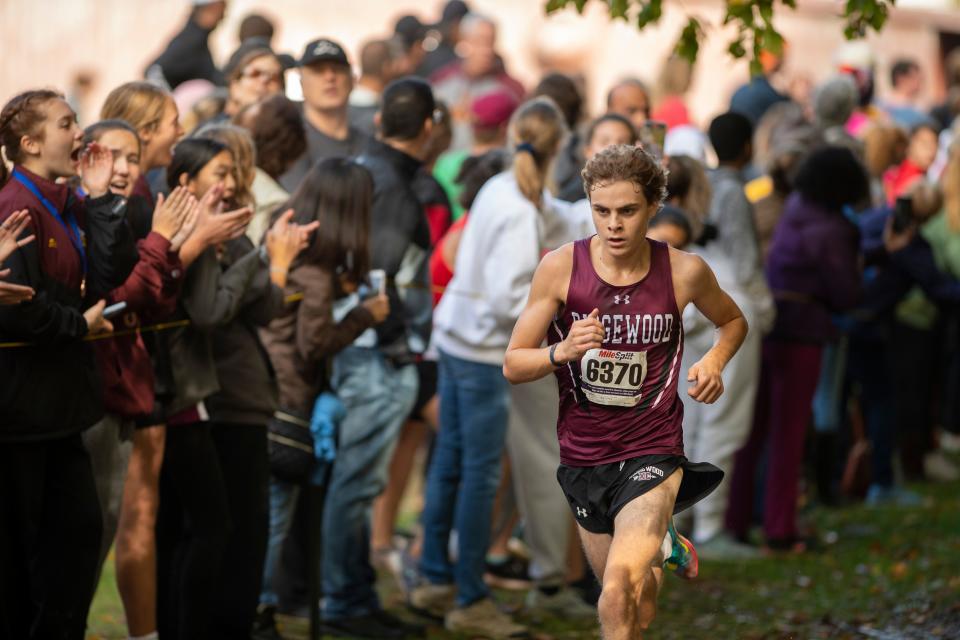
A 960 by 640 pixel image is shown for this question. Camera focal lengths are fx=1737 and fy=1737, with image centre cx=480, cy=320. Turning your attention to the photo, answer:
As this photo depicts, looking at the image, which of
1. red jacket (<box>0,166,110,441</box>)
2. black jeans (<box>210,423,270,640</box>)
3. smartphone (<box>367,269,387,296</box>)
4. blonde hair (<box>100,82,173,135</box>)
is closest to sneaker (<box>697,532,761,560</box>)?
smartphone (<box>367,269,387,296</box>)

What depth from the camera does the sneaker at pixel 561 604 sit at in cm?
892

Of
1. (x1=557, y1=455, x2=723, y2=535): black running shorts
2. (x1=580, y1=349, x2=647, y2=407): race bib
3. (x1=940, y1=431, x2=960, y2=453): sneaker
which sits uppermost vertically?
(x1=580, y1=349, x2=647, y2=407): race bib

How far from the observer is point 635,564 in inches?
239

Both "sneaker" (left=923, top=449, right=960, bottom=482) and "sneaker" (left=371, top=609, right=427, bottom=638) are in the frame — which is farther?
"sneaker" (left=923, top=449, right=960, bottom=482)

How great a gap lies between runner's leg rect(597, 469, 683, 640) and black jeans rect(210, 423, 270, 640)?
68.7 inches

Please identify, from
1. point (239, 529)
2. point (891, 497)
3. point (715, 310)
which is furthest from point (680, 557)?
point (891, 497)

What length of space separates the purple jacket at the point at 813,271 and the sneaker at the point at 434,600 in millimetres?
3101

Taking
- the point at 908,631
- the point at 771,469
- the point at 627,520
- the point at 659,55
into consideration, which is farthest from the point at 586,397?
the point at 659,55

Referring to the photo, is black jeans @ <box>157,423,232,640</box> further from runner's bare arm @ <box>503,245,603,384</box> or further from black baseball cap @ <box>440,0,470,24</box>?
black baseball cap @ <box>440,0,470,24</box>

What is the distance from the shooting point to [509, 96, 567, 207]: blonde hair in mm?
8422

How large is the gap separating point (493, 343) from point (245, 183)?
5.98ft

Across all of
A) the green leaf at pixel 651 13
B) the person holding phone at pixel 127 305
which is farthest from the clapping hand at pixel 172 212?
the green leaf at pixel 651 13

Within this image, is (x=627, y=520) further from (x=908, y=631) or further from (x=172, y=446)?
(x=908, y=631)

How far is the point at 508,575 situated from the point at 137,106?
156 inches
